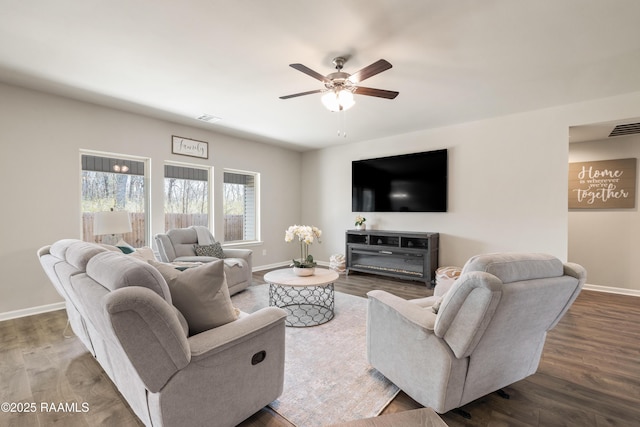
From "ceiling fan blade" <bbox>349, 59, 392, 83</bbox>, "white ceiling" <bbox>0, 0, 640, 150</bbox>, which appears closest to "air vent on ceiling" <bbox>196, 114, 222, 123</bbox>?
"white ceiling" <bbox>0, 0, 640, 150</bbox>

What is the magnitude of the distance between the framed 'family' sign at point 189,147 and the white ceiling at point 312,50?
2.56ft

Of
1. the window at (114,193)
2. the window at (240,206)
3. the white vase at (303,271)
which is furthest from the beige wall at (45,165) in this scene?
the white vase at (303,271)

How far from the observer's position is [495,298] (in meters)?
1.30

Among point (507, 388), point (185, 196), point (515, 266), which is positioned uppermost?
point (185, 196)

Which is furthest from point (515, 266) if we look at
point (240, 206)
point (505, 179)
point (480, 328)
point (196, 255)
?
point (240, 206)

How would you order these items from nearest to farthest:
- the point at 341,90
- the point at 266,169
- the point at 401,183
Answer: the point at 341,90
the point at 401,183
the point at 266,169

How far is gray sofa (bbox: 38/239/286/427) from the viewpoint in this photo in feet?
3.65

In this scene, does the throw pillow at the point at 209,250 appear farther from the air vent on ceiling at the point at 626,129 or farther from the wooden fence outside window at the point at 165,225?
the air vent on ceiling at the point at 626,129

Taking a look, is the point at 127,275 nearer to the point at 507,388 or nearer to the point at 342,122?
the point at 507,388

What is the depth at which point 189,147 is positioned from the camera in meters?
4.68

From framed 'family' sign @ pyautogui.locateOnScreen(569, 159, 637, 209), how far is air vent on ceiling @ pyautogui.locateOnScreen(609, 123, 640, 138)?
1.30 ft

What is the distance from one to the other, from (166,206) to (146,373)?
12.7ft

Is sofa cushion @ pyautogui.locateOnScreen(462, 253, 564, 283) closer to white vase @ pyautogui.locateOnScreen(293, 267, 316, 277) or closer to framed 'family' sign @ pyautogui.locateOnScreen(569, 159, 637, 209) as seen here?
white vase @ pyautogui.locateOnScreen(293, 267, 316, 277)

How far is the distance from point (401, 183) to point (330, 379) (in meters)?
3.80
